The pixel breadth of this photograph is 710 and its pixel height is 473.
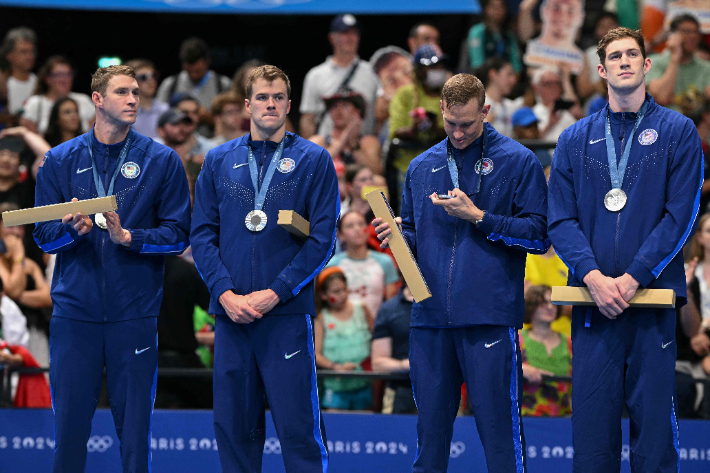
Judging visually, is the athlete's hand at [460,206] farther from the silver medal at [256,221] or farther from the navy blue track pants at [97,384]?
the navy blue track pants at [97,384]

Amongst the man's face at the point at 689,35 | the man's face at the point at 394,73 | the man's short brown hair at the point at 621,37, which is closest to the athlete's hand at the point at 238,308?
the man's short brown hair at the point at 621,37

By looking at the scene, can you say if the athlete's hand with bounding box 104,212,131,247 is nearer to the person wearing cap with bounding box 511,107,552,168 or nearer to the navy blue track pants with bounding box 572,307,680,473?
the navy blue track pants with bounding box 572,307,680,473

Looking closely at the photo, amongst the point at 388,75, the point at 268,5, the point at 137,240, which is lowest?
the point at 137,240

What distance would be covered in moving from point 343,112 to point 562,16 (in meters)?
2.37

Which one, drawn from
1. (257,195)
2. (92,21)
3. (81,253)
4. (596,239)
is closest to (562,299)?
(596,239)

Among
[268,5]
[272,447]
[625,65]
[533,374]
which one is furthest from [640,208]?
[268,5]

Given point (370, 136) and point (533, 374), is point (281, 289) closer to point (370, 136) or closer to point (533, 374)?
point (533, 374)

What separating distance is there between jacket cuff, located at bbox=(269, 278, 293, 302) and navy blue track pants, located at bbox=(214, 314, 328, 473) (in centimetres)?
14

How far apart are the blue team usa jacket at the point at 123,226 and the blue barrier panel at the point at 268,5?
17.2 feet

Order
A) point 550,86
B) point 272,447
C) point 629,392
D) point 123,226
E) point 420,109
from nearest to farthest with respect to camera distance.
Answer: point 629,392, point 123,226, point 272,447, point 420,109, point 550,86

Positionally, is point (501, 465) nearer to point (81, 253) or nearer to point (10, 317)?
point (81, 253)

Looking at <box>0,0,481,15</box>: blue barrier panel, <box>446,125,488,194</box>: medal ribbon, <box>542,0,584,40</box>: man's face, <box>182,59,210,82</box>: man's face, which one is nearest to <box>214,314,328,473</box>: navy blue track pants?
<box>446,125,488,194</box>: medal ribbon

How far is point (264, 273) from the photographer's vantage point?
4883mm

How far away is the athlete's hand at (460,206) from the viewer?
4.62 meters
